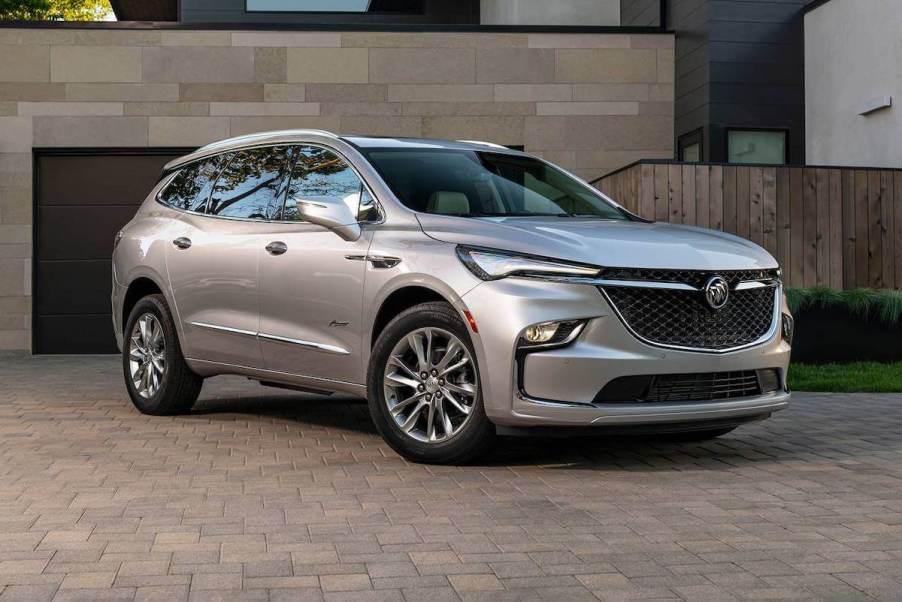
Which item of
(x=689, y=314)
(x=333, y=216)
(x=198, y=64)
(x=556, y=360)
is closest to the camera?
(x=556, y=360)

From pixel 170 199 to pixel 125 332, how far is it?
1.01 meters

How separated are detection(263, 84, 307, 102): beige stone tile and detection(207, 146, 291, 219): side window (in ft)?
25.7

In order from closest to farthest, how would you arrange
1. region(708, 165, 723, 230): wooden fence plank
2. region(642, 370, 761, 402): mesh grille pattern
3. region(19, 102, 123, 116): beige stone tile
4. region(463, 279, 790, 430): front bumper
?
region(463, 279, 790, 430): front bumper
region(642, 370, 761, 402): mesh grille pattern
region(708, 165, 723, 230): wooden fence plank
region(19, 102, 123, 116): beige stone tile

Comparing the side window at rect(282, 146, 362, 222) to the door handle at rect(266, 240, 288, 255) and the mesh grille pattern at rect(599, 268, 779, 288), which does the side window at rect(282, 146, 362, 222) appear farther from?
the mesh grille pattern at rect(599, 268, 779, 288)

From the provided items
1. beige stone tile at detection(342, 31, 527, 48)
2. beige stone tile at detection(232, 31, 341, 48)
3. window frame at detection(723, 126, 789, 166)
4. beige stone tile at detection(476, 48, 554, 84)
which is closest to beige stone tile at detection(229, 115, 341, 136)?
beige stone tile at detection(232, 31, 341, 48)

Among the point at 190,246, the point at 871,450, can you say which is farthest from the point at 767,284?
the point at 190,246

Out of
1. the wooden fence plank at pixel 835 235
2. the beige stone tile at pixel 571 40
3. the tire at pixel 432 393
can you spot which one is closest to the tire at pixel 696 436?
the tire at pixel 432 393

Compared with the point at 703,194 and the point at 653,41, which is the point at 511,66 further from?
the point at 703,194

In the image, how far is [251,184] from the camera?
28.2 feet

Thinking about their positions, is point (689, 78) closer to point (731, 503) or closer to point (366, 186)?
point (366, 186)

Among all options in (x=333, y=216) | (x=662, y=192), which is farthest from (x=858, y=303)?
(x=333, y=216)

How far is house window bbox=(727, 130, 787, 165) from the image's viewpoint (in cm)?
1642

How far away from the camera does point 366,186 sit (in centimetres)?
759

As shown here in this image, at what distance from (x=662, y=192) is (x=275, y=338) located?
581cm
